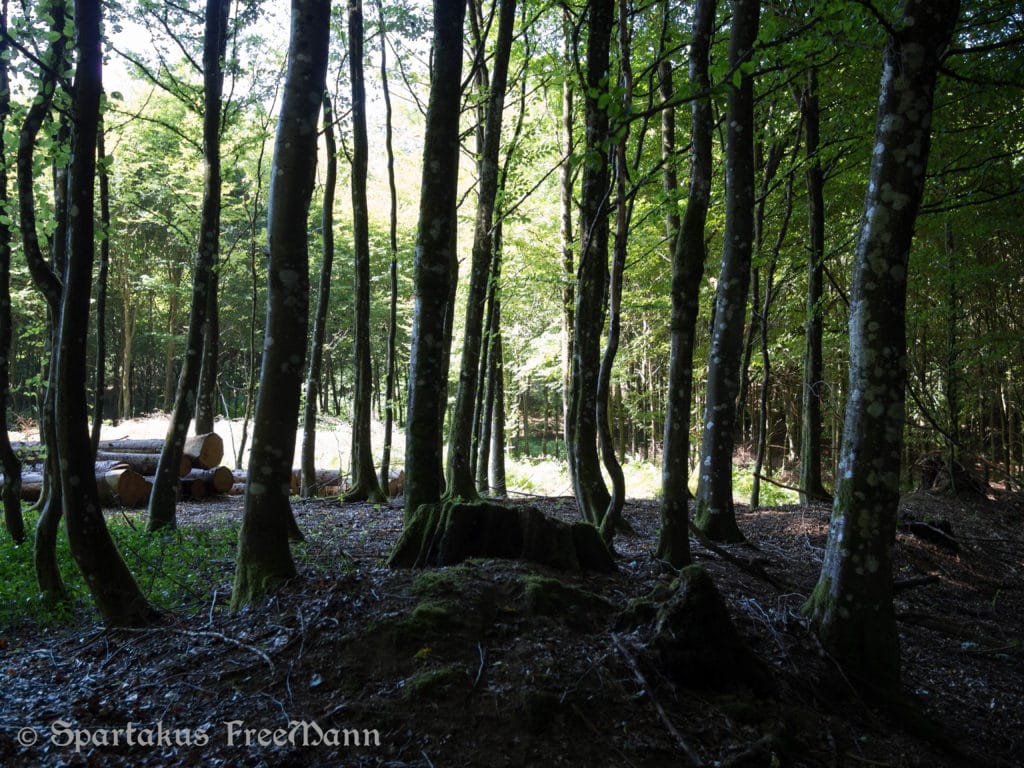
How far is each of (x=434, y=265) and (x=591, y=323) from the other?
8.03 feet

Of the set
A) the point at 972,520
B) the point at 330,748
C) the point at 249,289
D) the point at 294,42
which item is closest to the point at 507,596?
the point at 330,748

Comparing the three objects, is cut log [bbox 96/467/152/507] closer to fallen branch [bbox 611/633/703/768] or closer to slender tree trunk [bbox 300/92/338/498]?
slender tree trunk [bbox 300/92/338/498]

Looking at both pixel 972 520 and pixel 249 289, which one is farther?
pixel 249 289

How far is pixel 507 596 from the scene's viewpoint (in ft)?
14.0

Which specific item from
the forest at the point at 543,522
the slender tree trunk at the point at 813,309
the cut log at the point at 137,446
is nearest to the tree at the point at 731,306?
the forest at the point at 543,522

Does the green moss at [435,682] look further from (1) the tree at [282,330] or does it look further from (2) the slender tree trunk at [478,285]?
(2) the slender tree trunk at [478,285]

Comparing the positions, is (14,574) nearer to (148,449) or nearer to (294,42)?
(294,42)

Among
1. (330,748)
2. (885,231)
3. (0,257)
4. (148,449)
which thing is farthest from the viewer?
(148,449)

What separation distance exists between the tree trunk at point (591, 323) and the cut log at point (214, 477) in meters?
10.2

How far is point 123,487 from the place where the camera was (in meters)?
12.4

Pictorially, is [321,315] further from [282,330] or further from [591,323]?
[282,330]

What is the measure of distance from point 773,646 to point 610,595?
120 cm

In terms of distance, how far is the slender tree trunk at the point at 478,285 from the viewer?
8.21 m

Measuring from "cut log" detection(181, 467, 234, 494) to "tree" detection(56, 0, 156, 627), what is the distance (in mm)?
10029
